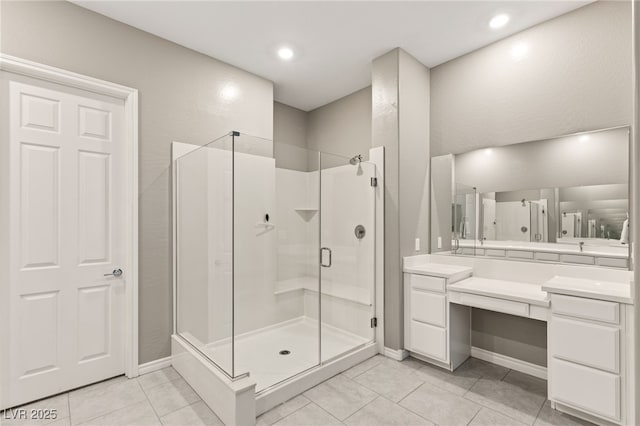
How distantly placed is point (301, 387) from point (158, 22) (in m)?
3.21

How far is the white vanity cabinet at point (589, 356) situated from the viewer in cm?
179

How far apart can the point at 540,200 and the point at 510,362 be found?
1459mm

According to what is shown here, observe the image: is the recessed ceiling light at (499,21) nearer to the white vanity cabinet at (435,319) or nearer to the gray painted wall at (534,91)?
the gray painted wall at (534,91)

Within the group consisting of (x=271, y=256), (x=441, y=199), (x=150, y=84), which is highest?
(x=150, y=84)

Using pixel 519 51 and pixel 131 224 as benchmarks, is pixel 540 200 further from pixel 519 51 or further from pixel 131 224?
pixel 131 224

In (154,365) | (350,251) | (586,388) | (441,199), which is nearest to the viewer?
(586,388)

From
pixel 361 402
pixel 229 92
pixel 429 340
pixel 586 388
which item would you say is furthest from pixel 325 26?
pixel 586 388

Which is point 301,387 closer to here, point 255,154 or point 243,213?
point 243,213

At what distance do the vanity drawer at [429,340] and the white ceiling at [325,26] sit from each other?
8.64ft

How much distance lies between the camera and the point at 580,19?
2342 mm

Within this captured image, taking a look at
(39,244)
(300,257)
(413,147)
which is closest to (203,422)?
(300,257)

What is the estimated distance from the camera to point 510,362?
8.71 feet

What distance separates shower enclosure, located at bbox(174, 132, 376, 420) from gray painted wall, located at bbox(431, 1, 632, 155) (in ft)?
3.48

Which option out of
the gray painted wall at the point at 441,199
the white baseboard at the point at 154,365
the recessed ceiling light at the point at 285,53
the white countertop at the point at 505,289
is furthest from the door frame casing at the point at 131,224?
the gray painted wall at the point at 441,199
